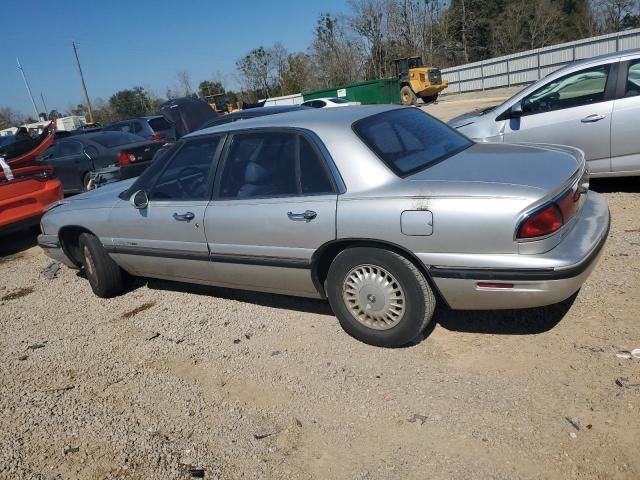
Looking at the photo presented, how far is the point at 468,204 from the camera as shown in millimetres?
2822

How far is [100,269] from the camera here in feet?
16.1

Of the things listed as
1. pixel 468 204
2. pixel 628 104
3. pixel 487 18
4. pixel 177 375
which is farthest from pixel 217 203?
pixel 487 18

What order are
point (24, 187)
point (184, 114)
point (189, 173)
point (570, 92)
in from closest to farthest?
point (189, 173) → point (570, 92) → point (24, 187) → point (184, 114)

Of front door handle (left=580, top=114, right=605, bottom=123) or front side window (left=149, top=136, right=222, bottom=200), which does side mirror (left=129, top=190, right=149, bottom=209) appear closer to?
front side window (left=149, top=136, right=222, bottom=200)

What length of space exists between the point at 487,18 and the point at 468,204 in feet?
183

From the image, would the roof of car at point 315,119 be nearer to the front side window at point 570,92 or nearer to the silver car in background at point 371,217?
the silver car in background at point 371,217

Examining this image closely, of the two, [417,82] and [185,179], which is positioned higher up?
[185,179]

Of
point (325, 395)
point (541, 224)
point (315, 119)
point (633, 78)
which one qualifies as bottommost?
point (325, 395)

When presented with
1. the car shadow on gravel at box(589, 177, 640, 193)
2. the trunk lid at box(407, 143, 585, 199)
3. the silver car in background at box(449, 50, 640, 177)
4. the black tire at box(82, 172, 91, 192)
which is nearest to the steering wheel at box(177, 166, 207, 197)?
the trunk lid at box(407, 143, 585, 199)

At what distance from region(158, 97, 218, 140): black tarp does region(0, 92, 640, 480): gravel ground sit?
22.6 feet

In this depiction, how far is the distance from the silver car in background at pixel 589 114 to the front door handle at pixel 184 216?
3.85m

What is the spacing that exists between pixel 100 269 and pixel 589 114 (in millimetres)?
5411

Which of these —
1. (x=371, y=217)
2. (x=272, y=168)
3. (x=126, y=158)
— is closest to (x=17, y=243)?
(x=126, y=158)

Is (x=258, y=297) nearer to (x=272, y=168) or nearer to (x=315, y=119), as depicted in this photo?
(x=272, y=168)
